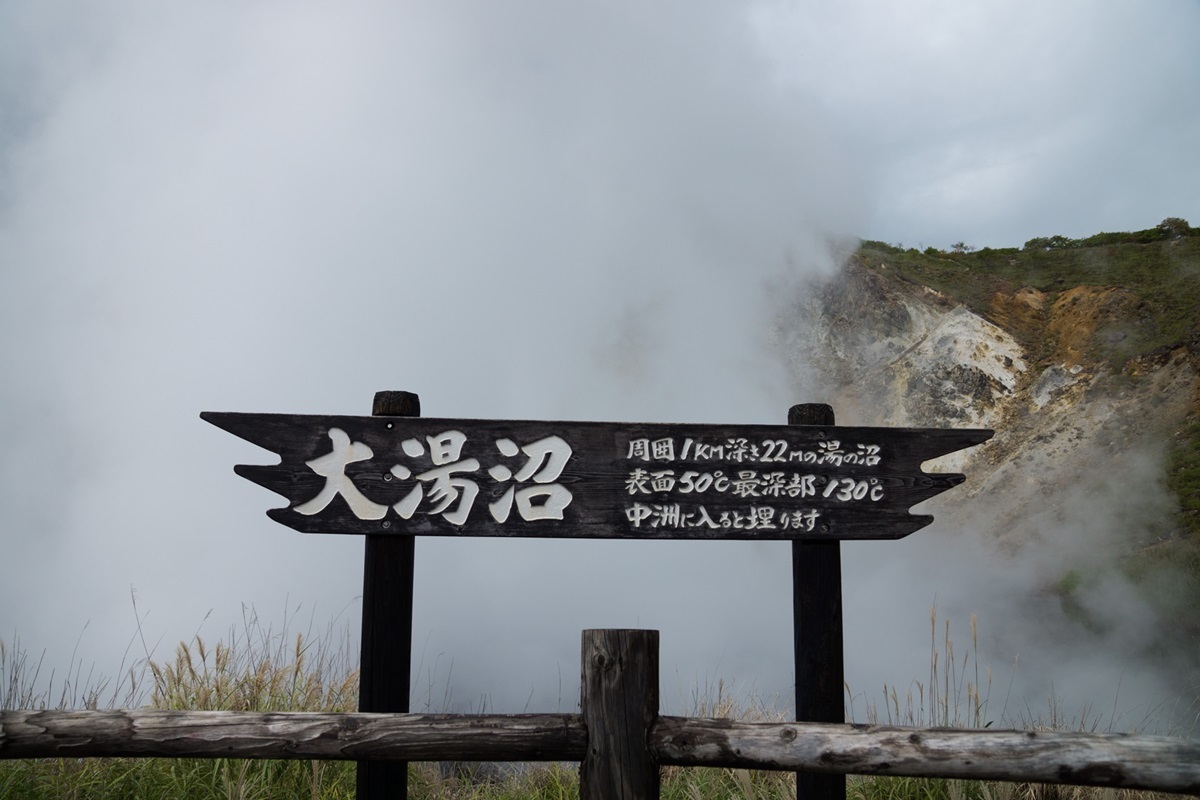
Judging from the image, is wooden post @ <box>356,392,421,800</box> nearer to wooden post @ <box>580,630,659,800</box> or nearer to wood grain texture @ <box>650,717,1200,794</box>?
wooden post @ <box>580,630,659,800</box>

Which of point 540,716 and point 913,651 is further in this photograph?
point 913,651

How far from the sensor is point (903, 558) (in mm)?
25078

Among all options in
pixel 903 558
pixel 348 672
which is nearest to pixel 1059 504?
pixel 903 558

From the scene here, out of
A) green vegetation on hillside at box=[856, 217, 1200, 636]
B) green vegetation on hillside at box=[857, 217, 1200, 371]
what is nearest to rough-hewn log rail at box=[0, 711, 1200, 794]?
green vegetation on hillside at box=[856, 217, 1200, 636]

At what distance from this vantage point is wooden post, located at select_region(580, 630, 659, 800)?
2.66 meters

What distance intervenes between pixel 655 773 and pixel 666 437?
1.41 metres

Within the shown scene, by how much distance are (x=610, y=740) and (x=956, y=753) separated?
104 cm

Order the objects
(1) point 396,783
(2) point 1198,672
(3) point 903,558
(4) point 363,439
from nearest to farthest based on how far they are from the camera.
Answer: (1) point 396,783, (4) point 363,439, (2) point 1198,672, (3) point 903,558

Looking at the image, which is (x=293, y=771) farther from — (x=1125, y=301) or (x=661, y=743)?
(x=1125, y=301)

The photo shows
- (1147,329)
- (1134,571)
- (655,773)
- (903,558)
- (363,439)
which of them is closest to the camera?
(655,773)

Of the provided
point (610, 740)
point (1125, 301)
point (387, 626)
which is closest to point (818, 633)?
point (610, 740)

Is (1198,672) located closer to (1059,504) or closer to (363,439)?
(1059,504)

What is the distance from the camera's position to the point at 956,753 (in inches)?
102

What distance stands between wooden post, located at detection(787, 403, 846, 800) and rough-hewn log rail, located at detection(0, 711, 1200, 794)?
932 mm
